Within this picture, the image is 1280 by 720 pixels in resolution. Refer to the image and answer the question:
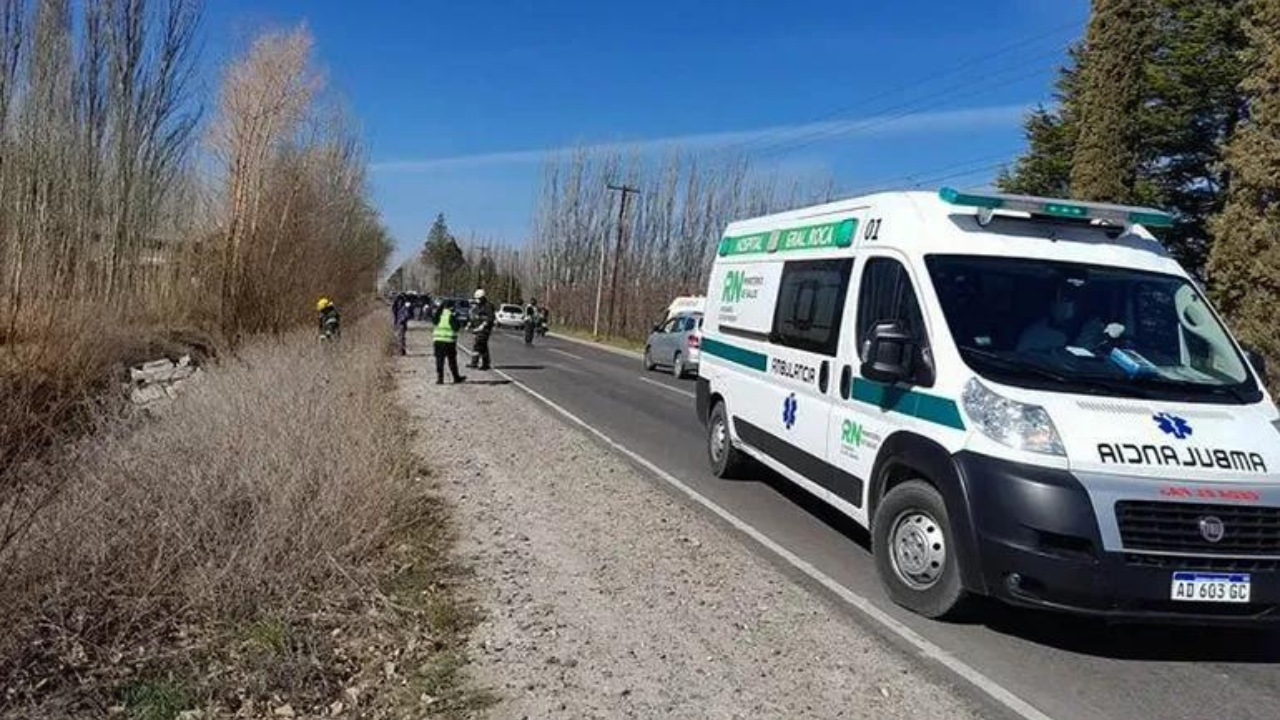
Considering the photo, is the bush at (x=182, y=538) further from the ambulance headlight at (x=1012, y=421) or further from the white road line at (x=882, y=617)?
the ambulance headlight at (x=1012, y=421)

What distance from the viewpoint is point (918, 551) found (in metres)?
5.59

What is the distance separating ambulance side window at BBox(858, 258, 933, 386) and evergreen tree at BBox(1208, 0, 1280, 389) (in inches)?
623

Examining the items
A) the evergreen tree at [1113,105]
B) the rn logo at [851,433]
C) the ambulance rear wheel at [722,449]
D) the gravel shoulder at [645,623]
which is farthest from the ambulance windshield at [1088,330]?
the evergreen tree at [1113,105]

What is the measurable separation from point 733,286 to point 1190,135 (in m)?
27.6

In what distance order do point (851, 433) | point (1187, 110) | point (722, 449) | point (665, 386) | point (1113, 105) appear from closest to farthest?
point (851, 433) < point (722, 449) < point (665, 386) < point (1113, 105) < point (1187, 110)

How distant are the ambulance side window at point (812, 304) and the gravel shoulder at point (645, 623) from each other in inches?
64.3

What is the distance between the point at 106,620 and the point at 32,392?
247 inches

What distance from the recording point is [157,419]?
899 centimetres

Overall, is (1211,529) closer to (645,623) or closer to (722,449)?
(645,623)

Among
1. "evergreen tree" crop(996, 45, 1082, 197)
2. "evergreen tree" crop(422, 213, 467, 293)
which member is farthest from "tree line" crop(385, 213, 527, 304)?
"evergreen tree" crop(996, 45, 1082, 197)

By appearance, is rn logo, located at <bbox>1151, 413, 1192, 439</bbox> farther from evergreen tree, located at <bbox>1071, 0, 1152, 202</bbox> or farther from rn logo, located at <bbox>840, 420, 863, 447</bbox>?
evergreen tree, located at <bbox>1071, 0, 1152, 202</bbox>

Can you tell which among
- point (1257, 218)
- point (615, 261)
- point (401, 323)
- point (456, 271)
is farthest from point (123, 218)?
point (456, 271)

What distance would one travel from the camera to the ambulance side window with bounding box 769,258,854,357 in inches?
275

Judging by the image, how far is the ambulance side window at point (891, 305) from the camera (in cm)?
571
